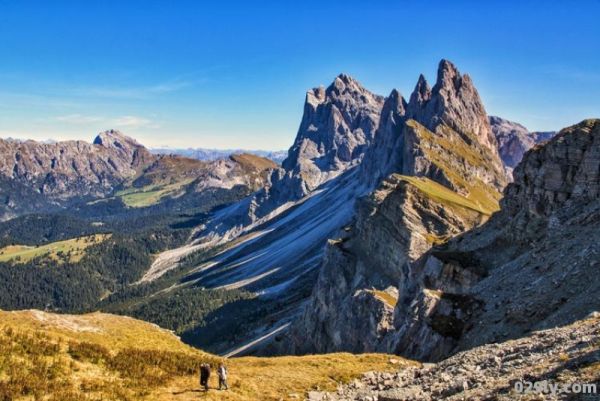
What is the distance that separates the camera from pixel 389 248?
119812 mm

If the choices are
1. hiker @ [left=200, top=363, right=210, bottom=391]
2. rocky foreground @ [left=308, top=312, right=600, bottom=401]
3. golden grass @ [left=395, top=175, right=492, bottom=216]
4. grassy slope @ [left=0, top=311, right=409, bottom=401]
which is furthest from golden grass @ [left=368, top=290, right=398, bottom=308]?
hiker @ [left=200, top=363, right=210, bottom=391]

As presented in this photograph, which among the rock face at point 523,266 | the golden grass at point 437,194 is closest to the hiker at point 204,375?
the rock face at point 523,266

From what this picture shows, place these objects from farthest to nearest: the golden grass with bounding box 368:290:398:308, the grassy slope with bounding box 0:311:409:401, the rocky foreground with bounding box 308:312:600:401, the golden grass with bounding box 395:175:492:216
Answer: the golden grass with bounding box 395:175:492:216, the golden grass with bounding box 368:290:398:308, the grassy slope with bounding box 0:311:409:401, the rocky foreground with bounding box 308:312:600:401

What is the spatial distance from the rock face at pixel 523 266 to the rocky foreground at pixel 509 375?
8.07 m

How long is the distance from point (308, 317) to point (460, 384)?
99.6 m

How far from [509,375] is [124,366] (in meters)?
25.3

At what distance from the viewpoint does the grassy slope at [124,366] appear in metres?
29.5

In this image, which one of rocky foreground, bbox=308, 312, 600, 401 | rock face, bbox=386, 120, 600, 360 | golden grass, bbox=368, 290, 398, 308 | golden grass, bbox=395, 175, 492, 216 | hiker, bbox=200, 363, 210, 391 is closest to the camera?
rocky foreground, bbox=308, 312, 600, 401

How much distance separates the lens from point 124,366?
33.9 m

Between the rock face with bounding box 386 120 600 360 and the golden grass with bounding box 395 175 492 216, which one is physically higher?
the golden grass with bounding box 395 175 492 216

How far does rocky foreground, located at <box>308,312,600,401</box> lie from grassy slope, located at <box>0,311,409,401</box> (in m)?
4.11

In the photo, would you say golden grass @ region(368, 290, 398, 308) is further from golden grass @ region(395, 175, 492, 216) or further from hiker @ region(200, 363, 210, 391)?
hiker @ region(200, 363, 210, 391)

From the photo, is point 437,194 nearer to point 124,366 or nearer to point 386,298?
point 386,298

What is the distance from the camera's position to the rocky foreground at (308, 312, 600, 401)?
72.1 ft
